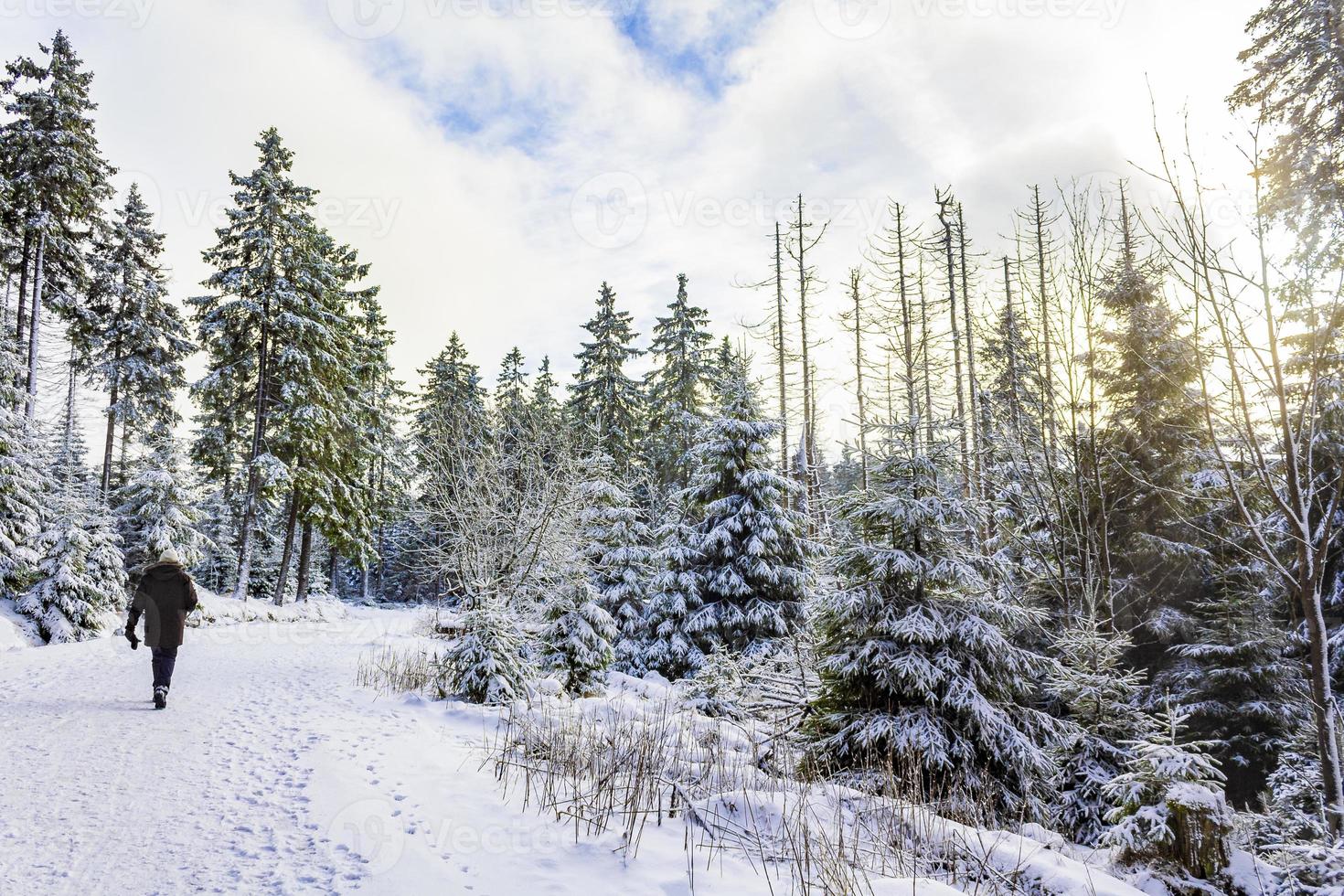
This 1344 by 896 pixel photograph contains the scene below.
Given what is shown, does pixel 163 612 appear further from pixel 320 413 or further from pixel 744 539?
pixel 320 413

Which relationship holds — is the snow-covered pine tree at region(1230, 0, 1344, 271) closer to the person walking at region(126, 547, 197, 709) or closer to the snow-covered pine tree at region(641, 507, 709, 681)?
the snow-covered pine tree at region(641, 507, 709, 681)

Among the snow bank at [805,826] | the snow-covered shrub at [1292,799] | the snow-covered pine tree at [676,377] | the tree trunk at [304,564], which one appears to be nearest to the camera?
the snow bank at [805,826]

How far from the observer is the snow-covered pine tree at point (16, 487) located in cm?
1418

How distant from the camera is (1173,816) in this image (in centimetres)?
380

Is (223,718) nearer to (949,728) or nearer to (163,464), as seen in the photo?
(949,728)

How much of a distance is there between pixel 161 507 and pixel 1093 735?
2509 centimetres

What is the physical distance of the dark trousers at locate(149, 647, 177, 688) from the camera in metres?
7.05

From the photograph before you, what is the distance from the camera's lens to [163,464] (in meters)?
21.0

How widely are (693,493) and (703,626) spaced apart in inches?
118

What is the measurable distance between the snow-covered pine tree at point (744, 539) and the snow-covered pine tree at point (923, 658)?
6041 millimetres

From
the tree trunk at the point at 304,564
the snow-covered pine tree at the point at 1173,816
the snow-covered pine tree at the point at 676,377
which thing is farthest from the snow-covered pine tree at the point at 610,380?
the snow-covered pine tree at the point at 1173,816

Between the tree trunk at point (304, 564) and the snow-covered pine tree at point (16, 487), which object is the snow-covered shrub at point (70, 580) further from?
the tree trunk at point (304, 564)

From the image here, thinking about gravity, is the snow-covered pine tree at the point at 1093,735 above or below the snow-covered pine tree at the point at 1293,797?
above

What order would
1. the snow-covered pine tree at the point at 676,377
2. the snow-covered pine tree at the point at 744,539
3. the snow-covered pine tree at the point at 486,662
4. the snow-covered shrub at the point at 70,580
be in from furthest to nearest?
the snow-covered pine tree at the point at 676,377 < the snow-covered shrub at the point at 70,580 < the snow-covered pine tree at the point at 744,539 < the snow-covered pine tree at the point at 486,662
